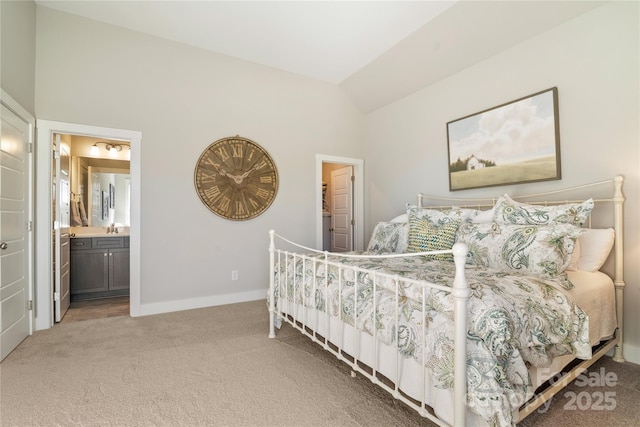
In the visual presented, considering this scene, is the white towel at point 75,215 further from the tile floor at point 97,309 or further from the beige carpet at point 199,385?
the beige carpet at point 199,385

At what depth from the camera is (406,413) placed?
1571 mm

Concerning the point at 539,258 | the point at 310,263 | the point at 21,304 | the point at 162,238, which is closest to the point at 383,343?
the point at 310,263

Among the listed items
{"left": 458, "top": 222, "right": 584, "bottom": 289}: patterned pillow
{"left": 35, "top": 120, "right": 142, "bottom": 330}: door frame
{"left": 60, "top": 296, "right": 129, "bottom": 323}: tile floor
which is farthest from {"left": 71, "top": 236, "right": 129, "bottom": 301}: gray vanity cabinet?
{"left": 458, "top": 222, "right": 584, "bottom": 289}: patterned pillow

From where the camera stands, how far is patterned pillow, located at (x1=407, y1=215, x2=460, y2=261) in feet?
7.64

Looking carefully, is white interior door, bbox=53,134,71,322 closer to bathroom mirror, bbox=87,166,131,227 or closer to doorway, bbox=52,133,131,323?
doorway, bbox=52,133,131,323

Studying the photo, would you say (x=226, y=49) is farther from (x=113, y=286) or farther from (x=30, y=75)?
(x=113, y=286)

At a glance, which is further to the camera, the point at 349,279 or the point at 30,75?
the point at 30,75

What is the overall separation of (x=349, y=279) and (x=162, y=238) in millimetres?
2363

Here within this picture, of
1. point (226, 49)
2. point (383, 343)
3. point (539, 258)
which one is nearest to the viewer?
point (383, 343)

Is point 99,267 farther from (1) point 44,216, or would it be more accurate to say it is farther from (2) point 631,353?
(2) point 631,353

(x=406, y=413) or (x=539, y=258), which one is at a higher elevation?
(x=539, y=258)

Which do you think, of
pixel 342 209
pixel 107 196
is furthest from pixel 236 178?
pixel 107 196

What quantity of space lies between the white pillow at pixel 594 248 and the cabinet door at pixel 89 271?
198 inches

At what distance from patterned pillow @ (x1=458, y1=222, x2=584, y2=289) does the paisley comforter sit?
0.16m
